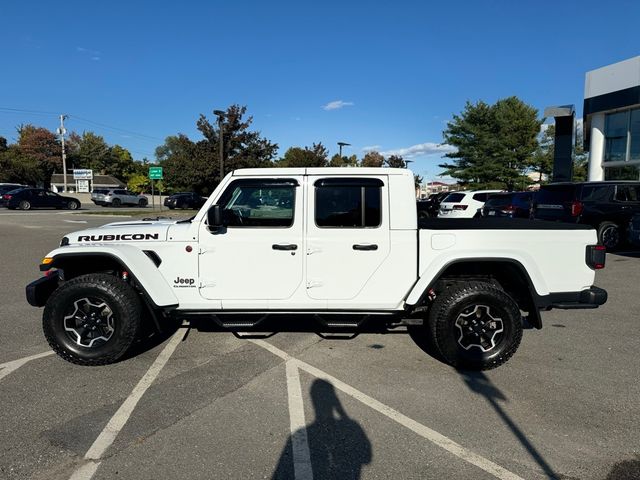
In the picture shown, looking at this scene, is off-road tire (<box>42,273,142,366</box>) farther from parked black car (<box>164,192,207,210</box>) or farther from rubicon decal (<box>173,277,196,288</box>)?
parked black car (<box>164,192,207,210</box>)

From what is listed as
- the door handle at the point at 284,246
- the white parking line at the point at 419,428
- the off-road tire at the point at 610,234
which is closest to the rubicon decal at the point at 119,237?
the door handle at the point at 284,246

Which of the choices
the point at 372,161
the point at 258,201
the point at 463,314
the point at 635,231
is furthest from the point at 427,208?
the point at 372,161

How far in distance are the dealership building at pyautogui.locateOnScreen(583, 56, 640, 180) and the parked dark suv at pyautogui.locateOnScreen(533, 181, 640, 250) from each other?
9230mm

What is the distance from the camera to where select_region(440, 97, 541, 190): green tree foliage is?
1532 inches

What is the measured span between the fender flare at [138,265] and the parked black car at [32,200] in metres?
31.3

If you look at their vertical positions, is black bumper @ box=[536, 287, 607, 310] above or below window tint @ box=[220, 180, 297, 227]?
below

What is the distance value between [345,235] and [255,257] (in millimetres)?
865

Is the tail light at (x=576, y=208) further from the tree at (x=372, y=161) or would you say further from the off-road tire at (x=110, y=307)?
the tree at (x=372, y=161)

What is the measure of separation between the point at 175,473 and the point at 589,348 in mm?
4352

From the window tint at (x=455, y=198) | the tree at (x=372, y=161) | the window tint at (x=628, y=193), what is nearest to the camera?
the window tint at (x=628, y=193)

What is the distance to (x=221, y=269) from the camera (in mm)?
4262

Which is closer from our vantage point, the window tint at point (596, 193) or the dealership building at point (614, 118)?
the window tint at point (596, 193)

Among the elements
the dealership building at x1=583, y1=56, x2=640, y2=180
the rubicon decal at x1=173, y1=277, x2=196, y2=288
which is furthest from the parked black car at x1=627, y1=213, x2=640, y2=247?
the dealership building at x1=583, y1=56, x2=640, y2=180

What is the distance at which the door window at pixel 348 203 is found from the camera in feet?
14.1
